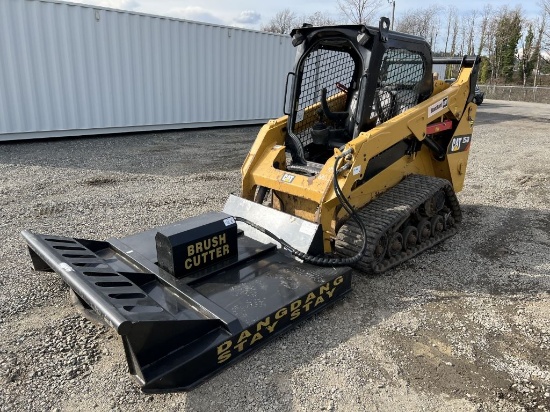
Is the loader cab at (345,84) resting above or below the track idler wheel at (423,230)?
above

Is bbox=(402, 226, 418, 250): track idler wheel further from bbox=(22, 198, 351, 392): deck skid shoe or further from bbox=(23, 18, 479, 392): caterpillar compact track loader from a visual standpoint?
bbox=(22, 198, 351, 392): deck skid shoe

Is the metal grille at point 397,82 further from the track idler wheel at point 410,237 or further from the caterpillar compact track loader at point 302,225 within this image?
the track idler wheel at point 410,237

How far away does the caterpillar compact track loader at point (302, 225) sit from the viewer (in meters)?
2.61

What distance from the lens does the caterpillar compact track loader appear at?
261 centimetres

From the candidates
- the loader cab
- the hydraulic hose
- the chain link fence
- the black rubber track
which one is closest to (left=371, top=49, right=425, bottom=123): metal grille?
the loader cab

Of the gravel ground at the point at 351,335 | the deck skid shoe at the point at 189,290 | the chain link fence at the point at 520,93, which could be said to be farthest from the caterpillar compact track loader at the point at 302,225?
the chain link fence at the point at 520,93

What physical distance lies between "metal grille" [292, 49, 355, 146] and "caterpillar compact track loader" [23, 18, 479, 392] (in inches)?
0.5

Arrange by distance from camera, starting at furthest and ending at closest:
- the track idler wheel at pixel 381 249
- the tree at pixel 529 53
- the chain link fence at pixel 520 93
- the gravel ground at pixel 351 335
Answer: the tree at pixel 529 53
the chain link fence at pixel 520 93
the track idler wheel at pixel 381 249
the gravel ground at pixel 351 335

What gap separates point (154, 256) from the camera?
11.1 feet

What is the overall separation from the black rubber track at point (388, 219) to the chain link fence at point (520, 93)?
29601 millimetres

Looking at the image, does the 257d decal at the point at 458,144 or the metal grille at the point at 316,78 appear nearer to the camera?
the metal grille at the point at 316,78

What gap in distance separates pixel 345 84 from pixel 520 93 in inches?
1226

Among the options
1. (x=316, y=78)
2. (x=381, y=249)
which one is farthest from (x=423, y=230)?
(x=316, y=78)

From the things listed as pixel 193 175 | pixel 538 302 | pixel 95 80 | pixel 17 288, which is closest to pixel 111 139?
pixel 95 80
